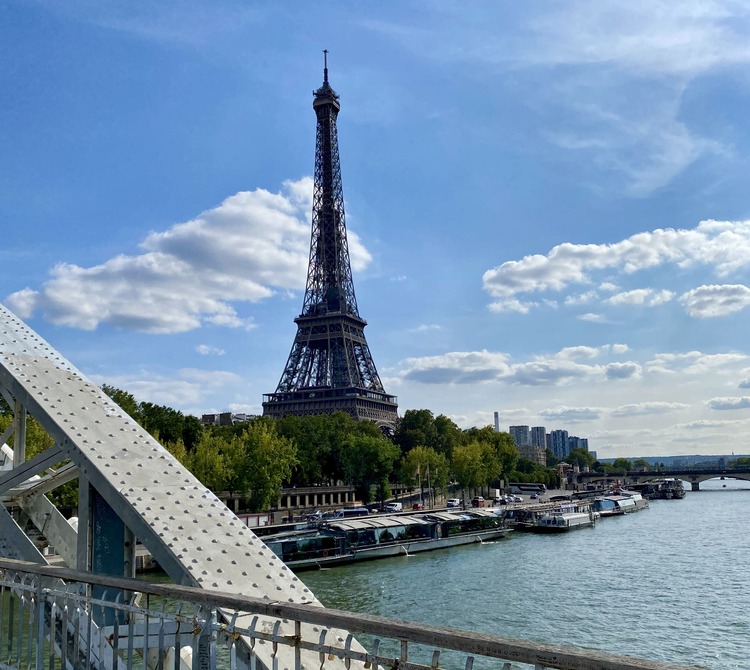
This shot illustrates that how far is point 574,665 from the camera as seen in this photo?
3057mm

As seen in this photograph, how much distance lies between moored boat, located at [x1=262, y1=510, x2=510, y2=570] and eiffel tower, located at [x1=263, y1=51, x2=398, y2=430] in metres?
44.8

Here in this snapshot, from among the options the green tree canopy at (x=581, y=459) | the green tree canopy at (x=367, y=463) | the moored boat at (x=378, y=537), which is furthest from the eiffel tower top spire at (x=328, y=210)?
the green tree canopy at (x=581, y=459)

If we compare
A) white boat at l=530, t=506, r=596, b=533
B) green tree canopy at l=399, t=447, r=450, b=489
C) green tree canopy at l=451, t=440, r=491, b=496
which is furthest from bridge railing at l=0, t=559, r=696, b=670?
green tree canopy at l=451, t=440, r=491, b=496

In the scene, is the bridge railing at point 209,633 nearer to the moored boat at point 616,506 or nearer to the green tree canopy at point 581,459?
the moored boat at point 616,506

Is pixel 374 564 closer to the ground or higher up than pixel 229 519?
closer to the ground

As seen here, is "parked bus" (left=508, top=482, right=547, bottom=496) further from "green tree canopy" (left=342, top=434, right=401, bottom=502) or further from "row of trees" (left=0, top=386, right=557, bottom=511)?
"green tree canopy" (left=342, top=434, right=401, bottom=502)

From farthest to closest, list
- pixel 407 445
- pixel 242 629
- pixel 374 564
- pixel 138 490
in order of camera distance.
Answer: pixel 407 445, pixel 374 564, pixel 138 490, pixel 242 629

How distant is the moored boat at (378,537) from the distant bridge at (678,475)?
90.0 m

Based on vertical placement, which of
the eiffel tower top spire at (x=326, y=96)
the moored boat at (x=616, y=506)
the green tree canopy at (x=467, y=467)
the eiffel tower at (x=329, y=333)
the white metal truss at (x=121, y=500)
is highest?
the eiffel tower top spire at (x=326, y=96)

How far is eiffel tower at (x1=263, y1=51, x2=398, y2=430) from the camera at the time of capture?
9850cm

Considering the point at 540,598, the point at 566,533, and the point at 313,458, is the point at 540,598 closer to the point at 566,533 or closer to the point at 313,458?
the point at 566,533

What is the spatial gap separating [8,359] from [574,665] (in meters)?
5.54

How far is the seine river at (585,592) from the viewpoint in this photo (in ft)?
66.9

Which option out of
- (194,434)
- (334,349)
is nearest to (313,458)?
(194,434)
